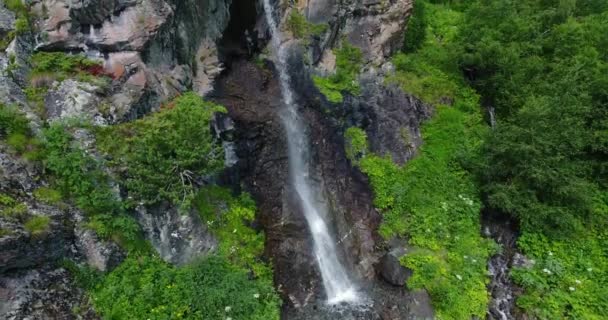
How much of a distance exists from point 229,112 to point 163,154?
14.3 feet

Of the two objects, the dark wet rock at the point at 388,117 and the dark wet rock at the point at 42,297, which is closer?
the dark wet rock at the point at 42,297

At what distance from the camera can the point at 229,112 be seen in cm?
1491

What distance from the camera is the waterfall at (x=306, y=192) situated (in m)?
12.8

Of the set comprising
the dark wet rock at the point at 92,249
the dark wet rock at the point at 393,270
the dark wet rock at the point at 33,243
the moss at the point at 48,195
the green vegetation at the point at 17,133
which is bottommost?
the dark wet rock at the point at 393,270

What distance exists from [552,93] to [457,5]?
388 inches

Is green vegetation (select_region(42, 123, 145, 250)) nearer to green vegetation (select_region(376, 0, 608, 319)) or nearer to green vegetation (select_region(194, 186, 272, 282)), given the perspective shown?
green vegetation (select_region(194, 186, 272, 282))

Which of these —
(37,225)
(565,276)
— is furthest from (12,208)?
(565,276)

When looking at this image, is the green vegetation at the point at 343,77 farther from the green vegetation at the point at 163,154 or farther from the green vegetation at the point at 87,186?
the green vegetation at the point at 87,186

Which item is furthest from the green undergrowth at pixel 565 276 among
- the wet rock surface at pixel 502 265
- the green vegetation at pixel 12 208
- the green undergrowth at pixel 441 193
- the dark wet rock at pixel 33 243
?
the green vegetation at pixel 12 208

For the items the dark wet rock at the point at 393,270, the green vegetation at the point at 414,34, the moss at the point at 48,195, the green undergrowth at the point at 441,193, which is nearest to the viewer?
the moss at the point at 48,195

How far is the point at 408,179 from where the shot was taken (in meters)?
14.5

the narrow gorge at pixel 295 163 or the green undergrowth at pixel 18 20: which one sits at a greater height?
the green undergrowth at pixel 18 20

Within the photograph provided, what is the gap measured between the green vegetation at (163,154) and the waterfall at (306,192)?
3885 mm

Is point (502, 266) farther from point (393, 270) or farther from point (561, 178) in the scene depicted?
point (393, 270)
